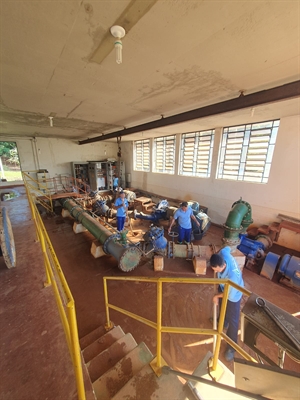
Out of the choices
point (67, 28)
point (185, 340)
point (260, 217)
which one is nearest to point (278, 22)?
point (67, 28)

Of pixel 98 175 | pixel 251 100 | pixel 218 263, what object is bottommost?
pixel 218 263

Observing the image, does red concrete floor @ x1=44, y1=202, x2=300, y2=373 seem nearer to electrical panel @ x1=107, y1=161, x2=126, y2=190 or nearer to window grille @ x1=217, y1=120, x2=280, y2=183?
window grille @ x1=217, y1=120, x2=280, y2=183

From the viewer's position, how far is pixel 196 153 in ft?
26.9

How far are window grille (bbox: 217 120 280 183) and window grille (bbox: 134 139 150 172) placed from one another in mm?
5544

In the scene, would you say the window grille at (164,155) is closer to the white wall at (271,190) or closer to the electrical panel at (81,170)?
the white wall at (271,190)

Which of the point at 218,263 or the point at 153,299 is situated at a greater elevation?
the point at 218,263

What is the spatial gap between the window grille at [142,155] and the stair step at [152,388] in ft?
34.5

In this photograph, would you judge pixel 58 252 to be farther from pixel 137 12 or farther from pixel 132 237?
pixel 137 12

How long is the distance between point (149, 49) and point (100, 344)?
4.19m

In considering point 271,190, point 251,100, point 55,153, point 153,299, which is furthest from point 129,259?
point 55,153

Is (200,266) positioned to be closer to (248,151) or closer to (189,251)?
(189,251)

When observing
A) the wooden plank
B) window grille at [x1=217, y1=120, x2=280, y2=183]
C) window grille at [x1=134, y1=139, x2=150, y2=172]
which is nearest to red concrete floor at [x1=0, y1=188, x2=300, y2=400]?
the wooden plank

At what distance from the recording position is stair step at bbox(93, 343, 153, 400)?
5.45 ft

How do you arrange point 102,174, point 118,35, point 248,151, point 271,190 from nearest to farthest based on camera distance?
point 118,35 < point 271,190 < point 248,151 < point 102,174
